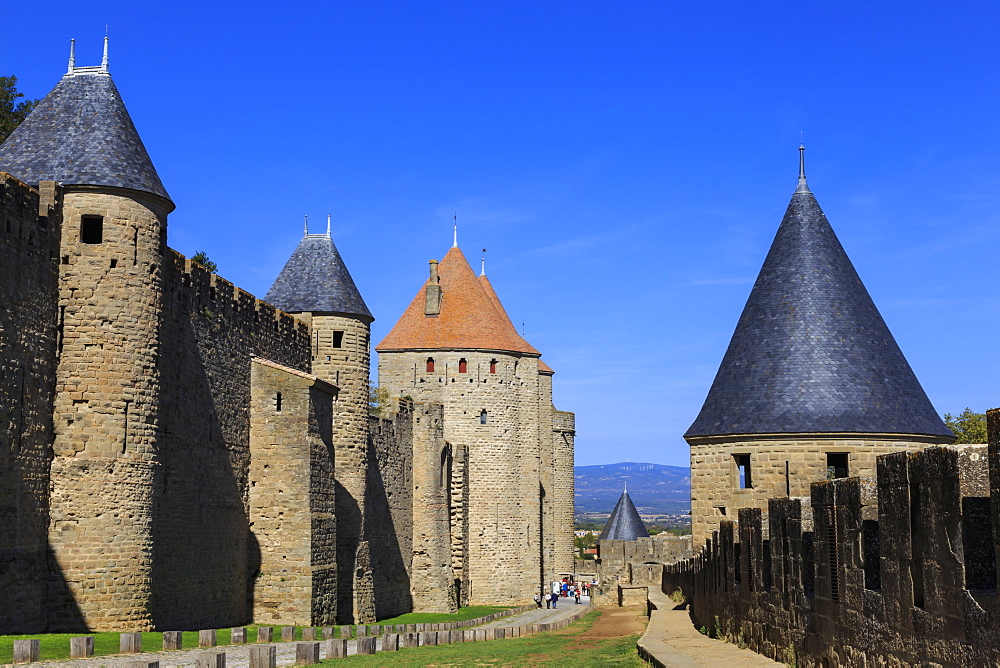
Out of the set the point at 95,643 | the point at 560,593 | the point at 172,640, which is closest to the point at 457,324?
the point at 560,593

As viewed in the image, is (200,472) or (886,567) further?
(200,472)

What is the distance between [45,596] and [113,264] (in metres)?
5.76

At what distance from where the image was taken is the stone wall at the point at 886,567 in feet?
20.6

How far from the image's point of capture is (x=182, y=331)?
858 inches

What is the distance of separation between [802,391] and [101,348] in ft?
42.2

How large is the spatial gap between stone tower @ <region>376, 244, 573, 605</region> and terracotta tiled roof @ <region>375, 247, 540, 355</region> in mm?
41

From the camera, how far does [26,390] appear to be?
16.9 m

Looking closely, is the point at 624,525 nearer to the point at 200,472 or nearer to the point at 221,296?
the point at 221,296

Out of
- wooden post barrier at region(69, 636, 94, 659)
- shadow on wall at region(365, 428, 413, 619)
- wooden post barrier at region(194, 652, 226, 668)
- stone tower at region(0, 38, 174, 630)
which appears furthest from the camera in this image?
shadow on wall at region(365, 428, 413, 619)

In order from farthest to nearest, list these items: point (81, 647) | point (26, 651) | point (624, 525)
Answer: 1. point (624, 525)
2. point (81, 647)
3. point (26, 651)

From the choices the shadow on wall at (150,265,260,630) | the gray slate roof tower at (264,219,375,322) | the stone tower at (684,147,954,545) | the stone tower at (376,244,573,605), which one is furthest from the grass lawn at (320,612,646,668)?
the stone tower at (376,244,573,605)

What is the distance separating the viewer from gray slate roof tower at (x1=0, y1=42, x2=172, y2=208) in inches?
739

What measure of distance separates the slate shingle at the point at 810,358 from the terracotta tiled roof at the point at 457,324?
21.3 meters

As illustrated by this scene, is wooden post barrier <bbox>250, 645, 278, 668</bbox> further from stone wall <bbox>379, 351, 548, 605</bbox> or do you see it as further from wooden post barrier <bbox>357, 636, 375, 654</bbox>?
stone wall <bbox>379, 351, 548, 605</bbox>
